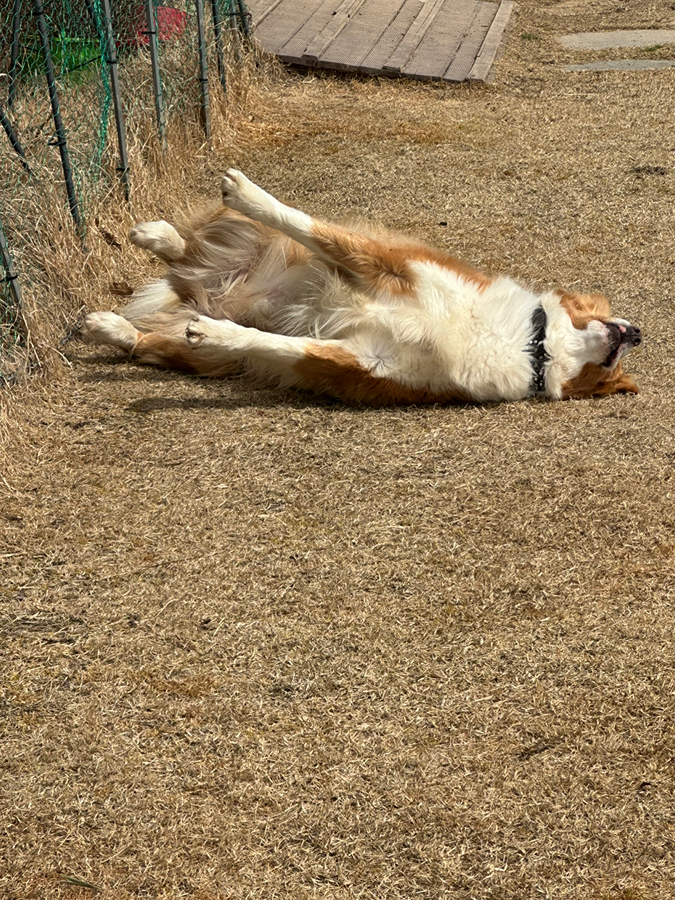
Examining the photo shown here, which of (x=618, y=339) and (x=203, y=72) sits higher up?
(x=203, y=72)

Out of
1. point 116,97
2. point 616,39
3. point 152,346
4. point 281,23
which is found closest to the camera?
point 152,346

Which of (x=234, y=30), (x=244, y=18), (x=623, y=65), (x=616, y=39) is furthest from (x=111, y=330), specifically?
(x=616, y=39)

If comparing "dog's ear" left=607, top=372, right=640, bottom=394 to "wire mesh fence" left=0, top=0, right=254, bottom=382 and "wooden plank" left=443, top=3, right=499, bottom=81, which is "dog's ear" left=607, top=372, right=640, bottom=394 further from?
"wooden plank" left=443, top=3, right=499, bottom=81

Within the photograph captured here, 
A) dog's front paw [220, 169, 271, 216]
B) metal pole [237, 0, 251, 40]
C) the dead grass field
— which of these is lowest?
the dead grass field

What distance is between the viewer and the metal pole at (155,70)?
5492mm

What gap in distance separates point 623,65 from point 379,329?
20.8ft

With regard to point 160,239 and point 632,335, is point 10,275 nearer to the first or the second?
point 160,239

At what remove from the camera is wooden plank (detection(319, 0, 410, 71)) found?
27.8 ft

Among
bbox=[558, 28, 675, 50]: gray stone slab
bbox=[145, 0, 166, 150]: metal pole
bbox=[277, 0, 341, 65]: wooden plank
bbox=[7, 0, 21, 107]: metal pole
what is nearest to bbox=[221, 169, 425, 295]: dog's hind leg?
bbox=[7, 0, 21, 107]: metal pole

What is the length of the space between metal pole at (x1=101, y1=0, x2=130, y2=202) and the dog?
122 cm

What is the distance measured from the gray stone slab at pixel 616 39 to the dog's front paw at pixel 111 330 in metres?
7.10

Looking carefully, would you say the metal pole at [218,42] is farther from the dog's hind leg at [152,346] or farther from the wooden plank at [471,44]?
the dog's hind leg at [152,346]

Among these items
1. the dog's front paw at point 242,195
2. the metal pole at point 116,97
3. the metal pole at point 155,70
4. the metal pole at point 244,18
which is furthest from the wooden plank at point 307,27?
the dog's front paw at point 242,195

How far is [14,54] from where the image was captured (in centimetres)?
430
